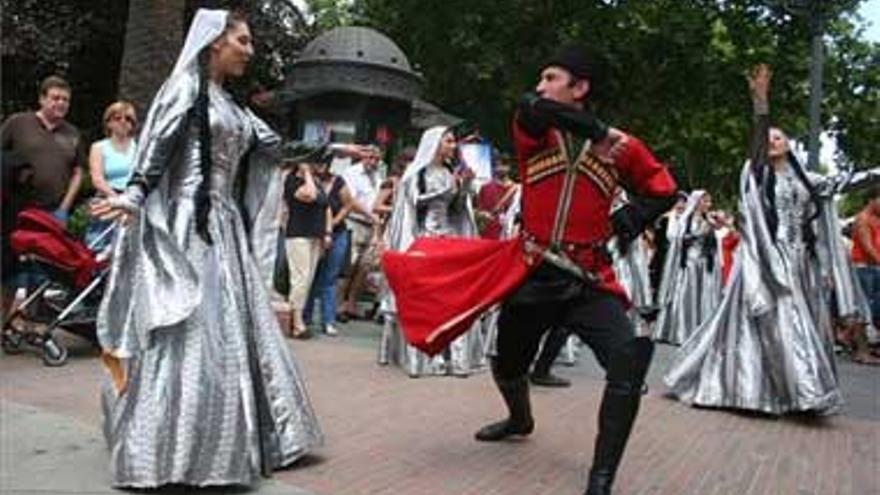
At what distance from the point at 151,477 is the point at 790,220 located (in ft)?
15.5

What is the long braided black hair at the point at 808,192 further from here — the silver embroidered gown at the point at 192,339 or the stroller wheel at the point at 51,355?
the stroller wheel at the point at 51,355

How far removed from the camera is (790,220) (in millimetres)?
8016

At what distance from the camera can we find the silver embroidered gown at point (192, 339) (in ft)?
16.5

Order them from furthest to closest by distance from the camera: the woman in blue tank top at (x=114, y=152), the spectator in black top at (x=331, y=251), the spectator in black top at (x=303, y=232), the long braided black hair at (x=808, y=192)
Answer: the spectator in black top at (x=331, y=251)
the spectator in black top at (x=303, y=232)
the woman in blue tank top at (x=114, y=152)
the long braided black hair at (x=808, y=192)

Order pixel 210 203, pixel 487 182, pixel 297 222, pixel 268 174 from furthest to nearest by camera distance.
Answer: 1. pixel 487 182
2. pixel 297 222
3. pixel 268 174
4. pixel 210 203

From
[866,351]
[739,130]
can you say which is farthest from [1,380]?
[739,130]

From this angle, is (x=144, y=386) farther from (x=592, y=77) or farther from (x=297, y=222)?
(x=297, y=222)

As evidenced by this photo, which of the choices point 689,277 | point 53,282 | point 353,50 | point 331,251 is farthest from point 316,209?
point 353,50

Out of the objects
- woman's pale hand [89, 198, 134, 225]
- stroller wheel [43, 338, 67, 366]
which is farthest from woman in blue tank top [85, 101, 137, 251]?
woman's pale hand [89, 198, 134, 225]

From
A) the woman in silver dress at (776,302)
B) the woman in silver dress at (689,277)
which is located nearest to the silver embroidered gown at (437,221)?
the woman in silver dress at (776,302)

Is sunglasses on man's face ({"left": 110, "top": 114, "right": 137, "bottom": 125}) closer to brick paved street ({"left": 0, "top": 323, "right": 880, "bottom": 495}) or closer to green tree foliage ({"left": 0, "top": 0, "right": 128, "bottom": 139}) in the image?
brick paved street ({"left": 0, "top": 323, "right": 880, "bottom": 495})

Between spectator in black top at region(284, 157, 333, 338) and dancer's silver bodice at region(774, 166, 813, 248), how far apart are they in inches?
171

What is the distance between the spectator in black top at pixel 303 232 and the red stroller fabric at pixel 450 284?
503 cm

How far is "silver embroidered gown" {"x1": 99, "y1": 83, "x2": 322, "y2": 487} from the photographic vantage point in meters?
5.04
